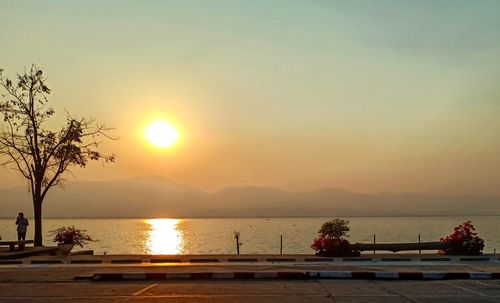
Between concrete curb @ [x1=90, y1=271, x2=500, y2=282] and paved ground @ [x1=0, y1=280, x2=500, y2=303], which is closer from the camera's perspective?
paved ground @ [x1=0, y1=280, x2=500, y2=303]

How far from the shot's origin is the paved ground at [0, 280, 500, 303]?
44.7ft

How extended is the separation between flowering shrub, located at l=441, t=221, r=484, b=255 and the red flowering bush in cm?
477

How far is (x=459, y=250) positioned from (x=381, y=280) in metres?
12.4

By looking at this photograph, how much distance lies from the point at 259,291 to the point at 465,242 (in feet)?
55.9

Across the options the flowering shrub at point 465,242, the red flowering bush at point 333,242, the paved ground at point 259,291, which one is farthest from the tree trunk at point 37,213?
the flowering shrub at point 465,242

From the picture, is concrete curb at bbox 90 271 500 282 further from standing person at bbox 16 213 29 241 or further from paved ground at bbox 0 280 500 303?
standing person at bbox 16 213 29 241

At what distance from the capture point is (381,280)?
17766 millimetres

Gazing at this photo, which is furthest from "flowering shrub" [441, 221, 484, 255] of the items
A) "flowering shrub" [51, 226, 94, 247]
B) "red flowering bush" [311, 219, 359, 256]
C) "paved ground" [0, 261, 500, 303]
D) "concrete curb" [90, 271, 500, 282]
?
"flowering shrub" [51, 226, 94, 247]

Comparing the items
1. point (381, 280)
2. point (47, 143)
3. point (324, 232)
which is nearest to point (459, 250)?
point (324, 232)

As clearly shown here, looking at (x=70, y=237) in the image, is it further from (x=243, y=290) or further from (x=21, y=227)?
(x=243, y=290)

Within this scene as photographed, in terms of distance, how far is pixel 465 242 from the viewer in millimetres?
28625

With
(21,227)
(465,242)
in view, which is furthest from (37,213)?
(465,242)

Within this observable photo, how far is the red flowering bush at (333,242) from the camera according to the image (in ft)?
91.7

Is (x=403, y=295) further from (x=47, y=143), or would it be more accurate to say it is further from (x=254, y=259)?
(x=47, y=143)
